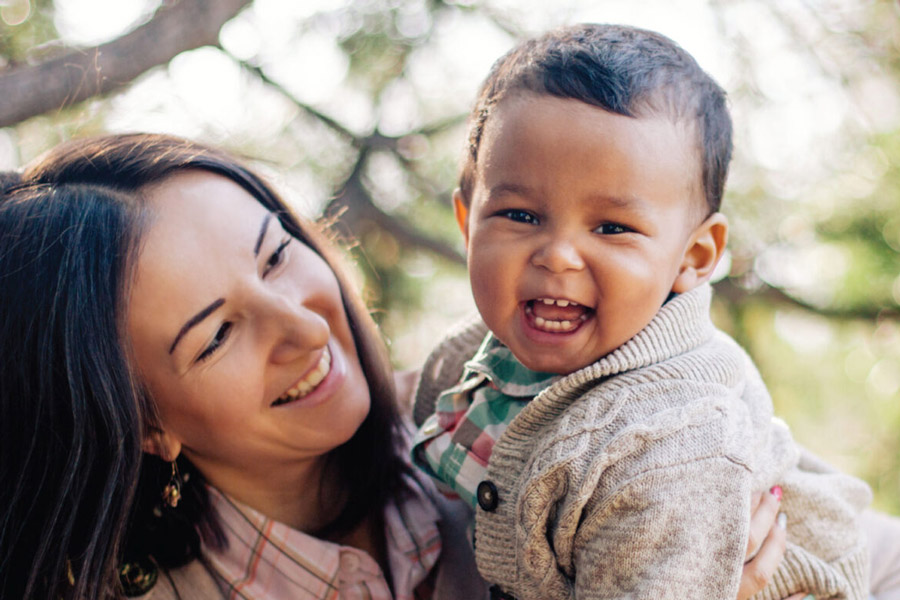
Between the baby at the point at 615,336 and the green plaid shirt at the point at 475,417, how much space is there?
0.23ft

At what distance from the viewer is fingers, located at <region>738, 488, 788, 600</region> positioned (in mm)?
1026

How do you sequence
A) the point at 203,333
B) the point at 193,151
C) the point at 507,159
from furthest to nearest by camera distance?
1. the point at 193,151
2. the point at 203,333
3. the point at 507,159

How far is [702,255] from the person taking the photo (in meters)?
1.12

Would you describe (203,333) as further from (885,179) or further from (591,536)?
(885,179)

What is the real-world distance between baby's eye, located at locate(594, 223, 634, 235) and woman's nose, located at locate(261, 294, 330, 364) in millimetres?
527

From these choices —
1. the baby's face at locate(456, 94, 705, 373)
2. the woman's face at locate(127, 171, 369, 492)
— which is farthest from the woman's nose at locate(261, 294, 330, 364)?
the baby's face at locate(456, 94, 705, 373)

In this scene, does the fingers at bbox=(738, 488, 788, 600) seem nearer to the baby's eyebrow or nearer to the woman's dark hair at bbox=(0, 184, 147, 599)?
the baby's eyebrow

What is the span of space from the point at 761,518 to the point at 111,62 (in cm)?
169

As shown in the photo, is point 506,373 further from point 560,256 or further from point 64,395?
point 64,395

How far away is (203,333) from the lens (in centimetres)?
117

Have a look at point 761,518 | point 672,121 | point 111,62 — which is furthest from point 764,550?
point 111,62

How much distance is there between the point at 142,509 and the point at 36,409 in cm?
29

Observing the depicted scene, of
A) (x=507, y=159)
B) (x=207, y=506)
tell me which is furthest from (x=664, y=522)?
(x=207, y=506)

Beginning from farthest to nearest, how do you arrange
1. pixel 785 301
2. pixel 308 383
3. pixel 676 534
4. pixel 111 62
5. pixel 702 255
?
pixel 785 301
pixel 111 62
pixel 308 383
pixel 702 255
pixel 676 534
